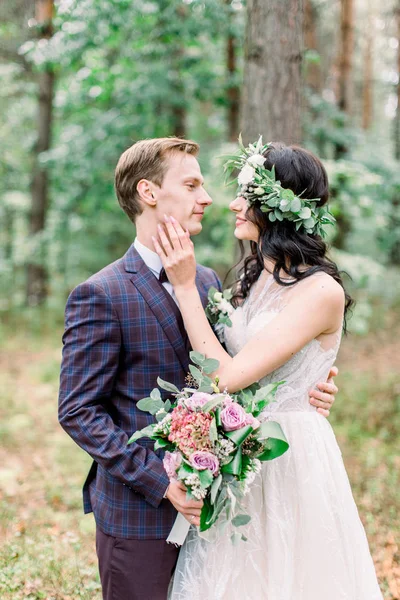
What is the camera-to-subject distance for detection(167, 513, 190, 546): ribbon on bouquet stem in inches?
95.9

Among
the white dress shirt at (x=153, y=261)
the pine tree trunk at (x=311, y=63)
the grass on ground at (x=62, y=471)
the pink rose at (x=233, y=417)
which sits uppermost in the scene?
the pine tree trunk at (x=311, y=63)

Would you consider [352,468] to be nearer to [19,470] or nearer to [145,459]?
[19,470]

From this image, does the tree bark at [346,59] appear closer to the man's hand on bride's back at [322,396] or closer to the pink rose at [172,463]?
the man's hand on bride's back at [322,396]

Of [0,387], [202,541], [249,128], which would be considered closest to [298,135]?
[249,128]

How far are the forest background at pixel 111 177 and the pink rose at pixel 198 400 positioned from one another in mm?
1965

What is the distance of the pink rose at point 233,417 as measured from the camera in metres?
2.02

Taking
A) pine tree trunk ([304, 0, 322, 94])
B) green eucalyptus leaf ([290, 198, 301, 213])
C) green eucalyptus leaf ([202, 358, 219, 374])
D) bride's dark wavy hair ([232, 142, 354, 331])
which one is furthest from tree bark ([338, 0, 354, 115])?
green eucalyptus leaf ([202, 358, 219, 374])

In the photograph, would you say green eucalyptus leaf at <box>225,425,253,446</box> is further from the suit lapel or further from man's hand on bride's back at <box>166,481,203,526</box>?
the suit lapel

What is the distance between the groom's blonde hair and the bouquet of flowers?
0.95 meters

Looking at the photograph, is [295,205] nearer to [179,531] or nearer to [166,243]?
[166,243]

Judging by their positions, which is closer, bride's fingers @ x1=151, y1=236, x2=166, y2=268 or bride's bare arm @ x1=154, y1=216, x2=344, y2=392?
bride's bare arm @ x1=154, y1=216, x2=344, y2=392

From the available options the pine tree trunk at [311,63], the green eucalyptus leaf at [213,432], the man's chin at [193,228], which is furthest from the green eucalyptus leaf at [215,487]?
the pine tree trunk at [311,63]

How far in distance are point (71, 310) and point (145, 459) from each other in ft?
2.28

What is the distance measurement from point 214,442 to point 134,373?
549 millimetres
